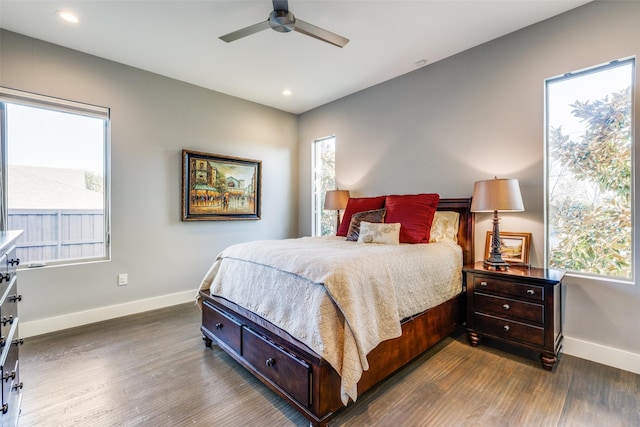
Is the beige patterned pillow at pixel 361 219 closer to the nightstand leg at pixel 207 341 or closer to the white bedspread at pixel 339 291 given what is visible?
the white bedspread at pixel 339 291

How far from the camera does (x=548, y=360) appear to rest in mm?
2109

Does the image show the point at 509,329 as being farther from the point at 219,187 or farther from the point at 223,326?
the point at 219,187

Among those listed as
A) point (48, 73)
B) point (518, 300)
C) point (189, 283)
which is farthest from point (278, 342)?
point (48, 73)

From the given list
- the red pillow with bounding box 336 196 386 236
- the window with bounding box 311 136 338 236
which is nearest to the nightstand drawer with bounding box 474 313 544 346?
the red pillow with bounding box 336 196 386 236

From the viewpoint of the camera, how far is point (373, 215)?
9.93 ft

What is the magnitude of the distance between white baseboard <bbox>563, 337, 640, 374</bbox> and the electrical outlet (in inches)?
169

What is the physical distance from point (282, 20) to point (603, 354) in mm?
3467

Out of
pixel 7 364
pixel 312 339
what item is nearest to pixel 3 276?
pixel 7 364

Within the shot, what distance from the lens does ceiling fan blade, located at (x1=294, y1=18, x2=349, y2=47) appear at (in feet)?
7.06

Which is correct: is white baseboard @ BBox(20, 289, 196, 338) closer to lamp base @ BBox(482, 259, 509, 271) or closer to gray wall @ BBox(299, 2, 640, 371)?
gray wall @ BBox(299, 2, 640, 371)

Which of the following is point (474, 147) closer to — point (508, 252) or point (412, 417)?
point (508, 252)

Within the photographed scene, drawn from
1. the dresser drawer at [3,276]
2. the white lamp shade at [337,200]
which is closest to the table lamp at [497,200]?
the white lamp shade at [337,200]

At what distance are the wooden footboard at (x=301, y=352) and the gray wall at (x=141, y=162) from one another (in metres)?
1.45

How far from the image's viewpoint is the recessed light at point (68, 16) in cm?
243
